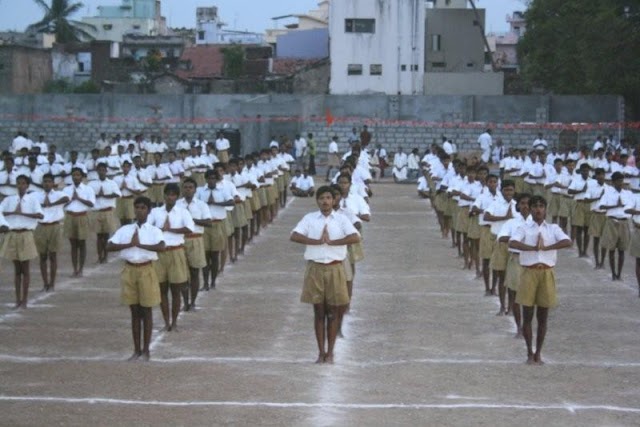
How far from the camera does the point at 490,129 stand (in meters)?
51.3

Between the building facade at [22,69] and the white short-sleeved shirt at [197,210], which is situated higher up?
the building facade at [22,69]

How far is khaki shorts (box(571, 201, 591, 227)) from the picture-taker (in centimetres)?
2481

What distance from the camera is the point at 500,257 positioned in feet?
59.2

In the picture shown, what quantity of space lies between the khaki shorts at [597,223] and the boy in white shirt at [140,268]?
1002cm

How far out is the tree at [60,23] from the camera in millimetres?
98250

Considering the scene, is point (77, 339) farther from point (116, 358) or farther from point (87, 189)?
point (87, 189)

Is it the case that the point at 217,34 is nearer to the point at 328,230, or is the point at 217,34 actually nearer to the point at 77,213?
the point at 77,213

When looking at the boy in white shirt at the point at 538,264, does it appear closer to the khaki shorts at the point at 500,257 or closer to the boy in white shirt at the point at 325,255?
the boy in white shirt at the point at 325,255

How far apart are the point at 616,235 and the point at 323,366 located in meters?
8.70

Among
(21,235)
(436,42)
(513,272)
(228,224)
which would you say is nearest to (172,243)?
(21,235)

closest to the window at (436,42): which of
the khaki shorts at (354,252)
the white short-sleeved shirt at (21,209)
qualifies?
the white short-sleeved shirt at (21,209)

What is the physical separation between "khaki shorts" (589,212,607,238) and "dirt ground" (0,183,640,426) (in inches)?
29.9

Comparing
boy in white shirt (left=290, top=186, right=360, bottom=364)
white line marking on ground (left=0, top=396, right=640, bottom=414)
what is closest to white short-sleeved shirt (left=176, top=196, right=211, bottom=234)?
boy in white shirt (left=290, top=186, right=360, bottom=364)

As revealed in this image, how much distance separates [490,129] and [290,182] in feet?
45.0
